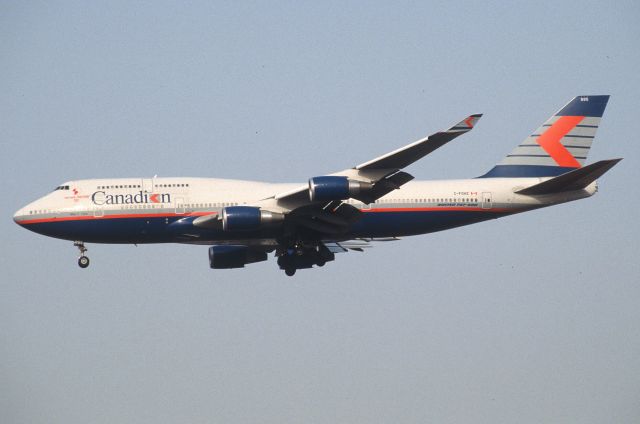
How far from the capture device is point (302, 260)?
4841cm

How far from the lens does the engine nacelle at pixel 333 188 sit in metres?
41.8

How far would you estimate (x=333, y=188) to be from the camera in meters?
41.8

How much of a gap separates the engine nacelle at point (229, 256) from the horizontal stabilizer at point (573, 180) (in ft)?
45.5

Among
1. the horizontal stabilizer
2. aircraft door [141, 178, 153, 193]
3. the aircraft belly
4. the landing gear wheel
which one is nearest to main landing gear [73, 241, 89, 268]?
the landing gear wheel

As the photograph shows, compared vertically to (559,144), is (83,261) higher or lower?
lower

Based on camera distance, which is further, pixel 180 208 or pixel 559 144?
pixel 559 144

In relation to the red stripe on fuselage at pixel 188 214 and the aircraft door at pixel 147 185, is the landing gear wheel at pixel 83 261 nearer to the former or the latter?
the red stripe on fuselage at pixel 188 214

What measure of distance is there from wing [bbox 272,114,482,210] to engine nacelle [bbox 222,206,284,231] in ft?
2.90

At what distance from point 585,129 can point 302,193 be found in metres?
17.2

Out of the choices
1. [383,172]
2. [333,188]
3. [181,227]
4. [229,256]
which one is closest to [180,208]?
[181,227]

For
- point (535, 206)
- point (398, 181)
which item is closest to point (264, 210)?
point (398, 181)

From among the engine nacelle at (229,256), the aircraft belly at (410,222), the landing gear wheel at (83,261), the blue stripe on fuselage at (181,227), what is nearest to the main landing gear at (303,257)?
the blue stripe on fuselage at (181,227)

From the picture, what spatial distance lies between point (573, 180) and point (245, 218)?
1544 cm

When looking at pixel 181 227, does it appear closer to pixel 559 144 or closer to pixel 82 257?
pixel 82 257
